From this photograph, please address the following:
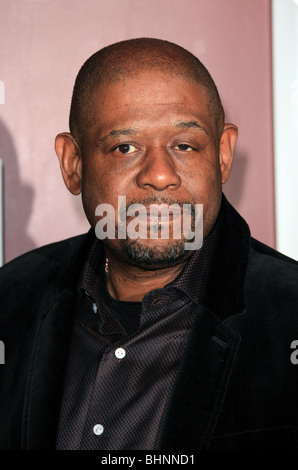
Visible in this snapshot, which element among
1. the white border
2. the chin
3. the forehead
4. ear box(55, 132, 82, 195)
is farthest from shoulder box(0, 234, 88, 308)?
the white border

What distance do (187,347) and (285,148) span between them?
1002mm

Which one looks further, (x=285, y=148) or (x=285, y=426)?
(x=285, y=148)

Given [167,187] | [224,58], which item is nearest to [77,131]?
[167,187]

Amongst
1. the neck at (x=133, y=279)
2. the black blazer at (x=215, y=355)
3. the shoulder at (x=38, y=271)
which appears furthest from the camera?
the shoulder at (x=38, y=271)

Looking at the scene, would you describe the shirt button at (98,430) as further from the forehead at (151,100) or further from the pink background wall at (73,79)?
the pink background wall at (73,79)

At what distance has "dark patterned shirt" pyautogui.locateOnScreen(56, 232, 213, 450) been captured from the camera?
104cm

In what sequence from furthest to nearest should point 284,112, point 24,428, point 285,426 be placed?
point 284,112 < point 24,428 < point 285,426

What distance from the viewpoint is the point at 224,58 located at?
1.88 meters

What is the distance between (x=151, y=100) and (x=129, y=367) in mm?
500

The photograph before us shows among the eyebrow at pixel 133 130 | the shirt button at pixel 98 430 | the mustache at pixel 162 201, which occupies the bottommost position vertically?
the shirt button at pixel 98 430

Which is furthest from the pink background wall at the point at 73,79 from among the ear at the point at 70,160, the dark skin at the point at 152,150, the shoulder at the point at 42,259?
the dark skin at the point at 152,150

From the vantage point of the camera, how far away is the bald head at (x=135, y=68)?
1140 mm

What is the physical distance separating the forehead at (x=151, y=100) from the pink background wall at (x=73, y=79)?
716mm
